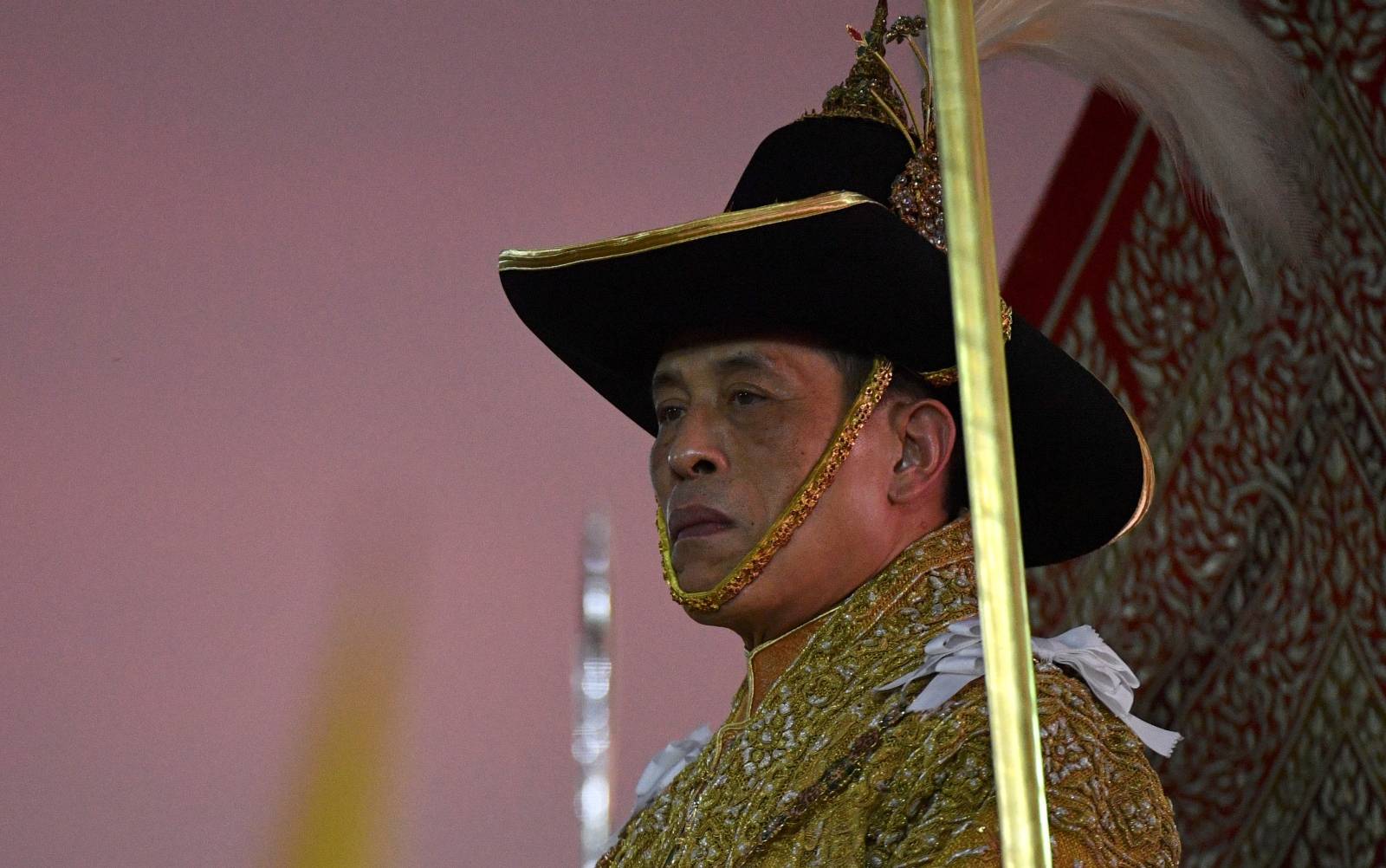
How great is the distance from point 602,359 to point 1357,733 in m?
1.10

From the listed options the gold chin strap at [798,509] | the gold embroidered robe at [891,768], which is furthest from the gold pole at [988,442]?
the gold chin strap at [798,509]

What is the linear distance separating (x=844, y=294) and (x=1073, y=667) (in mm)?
461

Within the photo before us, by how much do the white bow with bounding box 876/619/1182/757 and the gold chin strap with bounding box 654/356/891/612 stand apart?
10.5 inches

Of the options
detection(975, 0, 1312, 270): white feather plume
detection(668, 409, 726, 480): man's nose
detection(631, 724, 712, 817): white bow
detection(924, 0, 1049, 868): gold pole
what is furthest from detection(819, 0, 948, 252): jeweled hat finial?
detection(924, 0, 1049, 868): gold pole

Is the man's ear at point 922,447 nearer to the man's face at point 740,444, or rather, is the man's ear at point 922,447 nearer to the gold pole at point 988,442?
the man's face at point 740,444

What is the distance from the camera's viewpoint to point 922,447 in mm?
1929

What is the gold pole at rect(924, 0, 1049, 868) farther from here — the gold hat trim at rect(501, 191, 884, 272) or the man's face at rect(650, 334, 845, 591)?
the man's face at rect(650, 334, 845, 591)

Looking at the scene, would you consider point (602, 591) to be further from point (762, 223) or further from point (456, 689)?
point (762, 223)

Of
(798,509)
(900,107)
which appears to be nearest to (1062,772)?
(798,509)

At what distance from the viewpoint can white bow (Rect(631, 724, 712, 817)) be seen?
2.12 meters

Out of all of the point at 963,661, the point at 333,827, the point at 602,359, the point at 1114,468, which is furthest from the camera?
the point at 333,827

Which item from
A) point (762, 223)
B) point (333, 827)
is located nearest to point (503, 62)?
point (333, 827)

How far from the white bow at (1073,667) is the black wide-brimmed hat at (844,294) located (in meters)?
0.36

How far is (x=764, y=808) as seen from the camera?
5.41ft
